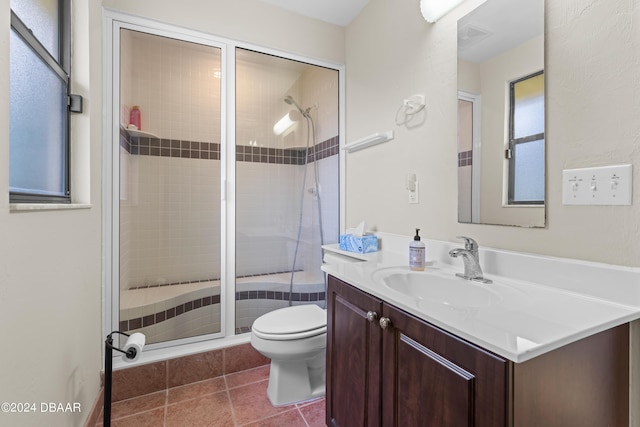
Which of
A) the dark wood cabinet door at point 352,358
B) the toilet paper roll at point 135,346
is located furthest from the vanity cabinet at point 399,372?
the toilet paper roll at point 135,346

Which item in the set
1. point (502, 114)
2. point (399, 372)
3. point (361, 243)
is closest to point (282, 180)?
point (361, 243)

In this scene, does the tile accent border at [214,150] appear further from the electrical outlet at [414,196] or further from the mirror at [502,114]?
the mirror at [502,114]

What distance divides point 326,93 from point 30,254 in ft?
6.92

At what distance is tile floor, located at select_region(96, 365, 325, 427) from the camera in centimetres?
147

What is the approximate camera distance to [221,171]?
2.01 meters

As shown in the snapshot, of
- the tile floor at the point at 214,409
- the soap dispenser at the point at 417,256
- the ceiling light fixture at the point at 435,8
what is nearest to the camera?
the soap dispenser at the point at 417,256

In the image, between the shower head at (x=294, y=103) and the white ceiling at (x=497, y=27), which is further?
the shower head at (x=294, y=103)

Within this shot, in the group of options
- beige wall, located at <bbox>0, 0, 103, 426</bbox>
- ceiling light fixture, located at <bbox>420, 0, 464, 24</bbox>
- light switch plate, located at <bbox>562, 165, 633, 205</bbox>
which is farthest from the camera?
ceiling light fixture, located at <bbox>420, 0, 464, 24</bbox>

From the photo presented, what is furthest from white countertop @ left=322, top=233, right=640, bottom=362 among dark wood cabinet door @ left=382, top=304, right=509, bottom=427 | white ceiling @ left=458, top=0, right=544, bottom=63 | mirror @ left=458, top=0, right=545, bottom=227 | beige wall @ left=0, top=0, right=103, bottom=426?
beige wall @ left=0, top=0, right=103, bottom=426

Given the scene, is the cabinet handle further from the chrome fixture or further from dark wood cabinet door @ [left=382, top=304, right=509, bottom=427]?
the chrome fixture

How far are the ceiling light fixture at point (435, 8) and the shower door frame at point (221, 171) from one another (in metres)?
0.94

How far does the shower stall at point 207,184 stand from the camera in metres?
1.85

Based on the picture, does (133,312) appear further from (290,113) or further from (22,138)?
(290,113)

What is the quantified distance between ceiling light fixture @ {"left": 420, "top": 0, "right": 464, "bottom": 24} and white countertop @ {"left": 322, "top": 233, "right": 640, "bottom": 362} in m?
1.14
